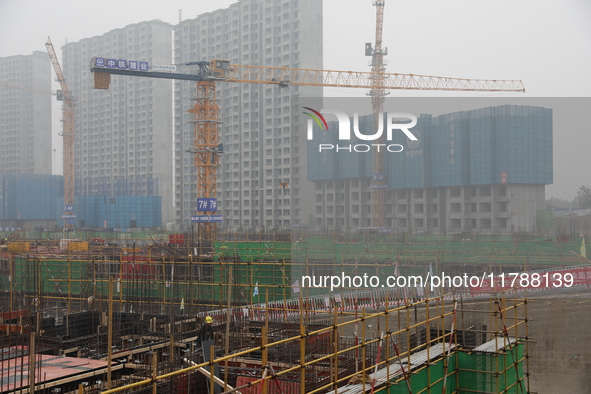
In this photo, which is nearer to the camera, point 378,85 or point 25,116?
point 378,85

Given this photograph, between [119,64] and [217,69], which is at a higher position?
[119,64]

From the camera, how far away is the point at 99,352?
11984 mm

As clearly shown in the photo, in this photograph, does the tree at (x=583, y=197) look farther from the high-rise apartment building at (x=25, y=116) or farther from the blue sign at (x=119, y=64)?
the high-rise apartment building at (x=25, y=116)

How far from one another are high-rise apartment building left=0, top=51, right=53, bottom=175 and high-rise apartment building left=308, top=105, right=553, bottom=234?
282 feet

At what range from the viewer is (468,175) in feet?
118

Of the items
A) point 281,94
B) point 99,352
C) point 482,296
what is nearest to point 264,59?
point 281,94

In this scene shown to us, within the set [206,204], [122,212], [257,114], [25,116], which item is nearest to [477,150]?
[206,204]

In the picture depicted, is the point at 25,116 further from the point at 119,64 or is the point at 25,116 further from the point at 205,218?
the point at 205,218

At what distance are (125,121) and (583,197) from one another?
79.7m

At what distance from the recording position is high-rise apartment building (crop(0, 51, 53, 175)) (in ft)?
357

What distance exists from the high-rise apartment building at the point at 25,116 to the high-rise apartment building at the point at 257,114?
1353 inches

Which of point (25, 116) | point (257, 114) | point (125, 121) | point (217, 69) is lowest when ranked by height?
point (217, 69)

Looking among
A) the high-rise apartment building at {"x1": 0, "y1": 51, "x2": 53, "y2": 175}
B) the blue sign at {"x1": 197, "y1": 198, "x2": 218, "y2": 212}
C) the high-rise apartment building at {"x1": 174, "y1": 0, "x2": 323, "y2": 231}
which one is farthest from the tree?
the high-rise apartment building at {"x1": 0, "y1": 51, "x2": 53, "y2": 175}

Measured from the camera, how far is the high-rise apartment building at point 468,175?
34.5 meters
